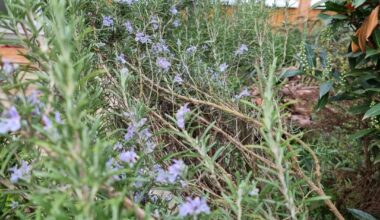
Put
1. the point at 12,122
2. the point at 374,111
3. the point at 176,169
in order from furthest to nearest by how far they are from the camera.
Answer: the point at 374,111 < the point at 176,169 < the point at 12,122

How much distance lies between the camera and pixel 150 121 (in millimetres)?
1832

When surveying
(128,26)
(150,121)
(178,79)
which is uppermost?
(128,26)

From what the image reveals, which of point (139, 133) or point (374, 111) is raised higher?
point (139, 133)

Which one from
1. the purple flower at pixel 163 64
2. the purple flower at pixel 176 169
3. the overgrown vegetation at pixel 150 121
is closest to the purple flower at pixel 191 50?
the overgrown vegetation at pixel 150 121

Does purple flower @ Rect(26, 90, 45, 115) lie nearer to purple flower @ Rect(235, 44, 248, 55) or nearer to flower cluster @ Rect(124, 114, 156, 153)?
flower cluster @ Rect(124, 114, 156, 153)

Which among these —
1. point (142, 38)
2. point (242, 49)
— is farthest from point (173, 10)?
point (242, 49)

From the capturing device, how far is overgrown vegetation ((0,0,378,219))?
85 centimetres

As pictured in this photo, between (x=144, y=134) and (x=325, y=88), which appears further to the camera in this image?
(x=325, y=88)

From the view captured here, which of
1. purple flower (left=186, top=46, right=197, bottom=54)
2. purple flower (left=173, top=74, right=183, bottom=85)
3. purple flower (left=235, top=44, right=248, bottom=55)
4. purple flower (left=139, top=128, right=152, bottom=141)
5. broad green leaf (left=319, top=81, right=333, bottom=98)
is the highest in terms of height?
purple flower (left=186, top=46, right=197, bottom=54)

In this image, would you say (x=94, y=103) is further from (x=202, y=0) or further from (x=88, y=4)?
(x=202, y=0)

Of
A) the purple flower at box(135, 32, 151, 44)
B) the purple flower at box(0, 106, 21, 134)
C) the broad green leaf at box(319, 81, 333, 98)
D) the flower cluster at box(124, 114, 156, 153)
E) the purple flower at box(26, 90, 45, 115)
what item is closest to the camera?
the purple flower at box(0, 106, 21, 134)

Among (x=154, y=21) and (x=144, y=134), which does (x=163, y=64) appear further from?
(x=144, y=134)

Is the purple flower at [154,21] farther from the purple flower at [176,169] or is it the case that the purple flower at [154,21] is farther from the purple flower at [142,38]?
the purple flower at [176,169]

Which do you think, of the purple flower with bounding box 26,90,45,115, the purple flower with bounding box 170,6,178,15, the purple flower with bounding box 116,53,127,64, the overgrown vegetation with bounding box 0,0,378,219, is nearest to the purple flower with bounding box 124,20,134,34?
the overgrown vegetation with bounding box 0,0,378,219
